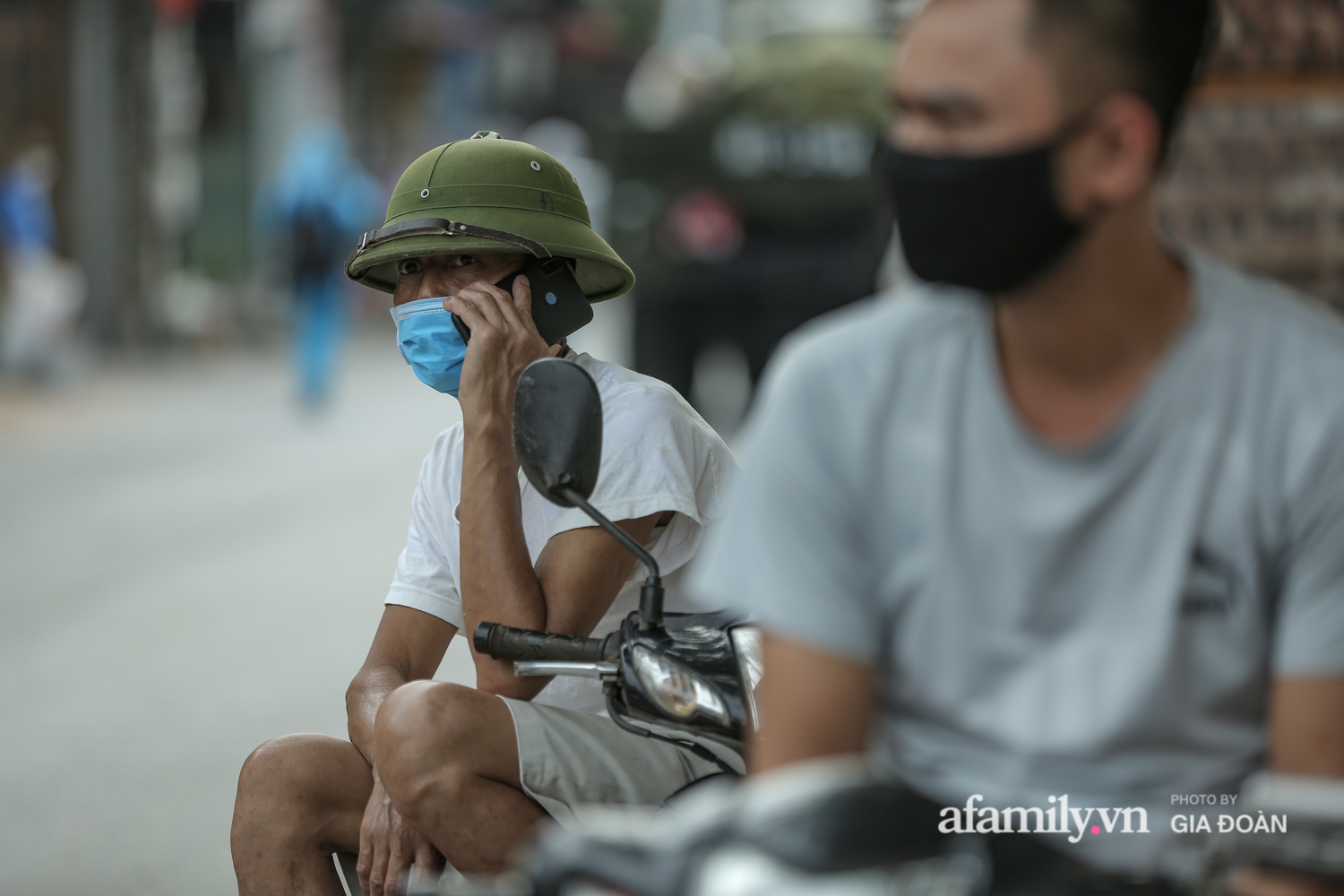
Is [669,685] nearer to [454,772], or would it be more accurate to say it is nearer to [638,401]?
[454,772]

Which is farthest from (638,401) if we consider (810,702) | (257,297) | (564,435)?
(257,297)

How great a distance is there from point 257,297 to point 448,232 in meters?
19.7

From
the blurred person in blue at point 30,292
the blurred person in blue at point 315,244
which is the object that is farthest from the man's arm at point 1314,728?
the blurred person in blue at point 30,292

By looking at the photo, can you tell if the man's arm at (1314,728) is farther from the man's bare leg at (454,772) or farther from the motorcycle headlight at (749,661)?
the man's bare leg at (454,772)

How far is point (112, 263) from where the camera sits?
1752 centimetres

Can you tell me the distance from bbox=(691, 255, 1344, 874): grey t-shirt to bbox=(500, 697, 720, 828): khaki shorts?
68cm

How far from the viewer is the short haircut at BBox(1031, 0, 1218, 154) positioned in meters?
1.49

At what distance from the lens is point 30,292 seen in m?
13.9

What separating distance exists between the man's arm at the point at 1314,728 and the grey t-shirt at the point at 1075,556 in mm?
21

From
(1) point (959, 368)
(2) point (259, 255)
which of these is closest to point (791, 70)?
(1) point (959, 368)

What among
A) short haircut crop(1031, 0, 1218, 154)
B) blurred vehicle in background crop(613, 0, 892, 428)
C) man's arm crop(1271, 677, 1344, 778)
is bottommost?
blurred vehicle in background crop(613, 0, 892, 428)

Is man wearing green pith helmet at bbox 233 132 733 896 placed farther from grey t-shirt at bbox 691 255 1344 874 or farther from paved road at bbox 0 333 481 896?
paved road at bbox 0 333 481 896

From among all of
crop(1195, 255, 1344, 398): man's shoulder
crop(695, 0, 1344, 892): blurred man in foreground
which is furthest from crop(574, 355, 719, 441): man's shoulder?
crop(1195, 255, 1344, 398): man's shoulder

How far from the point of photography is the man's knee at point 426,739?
209 cm
